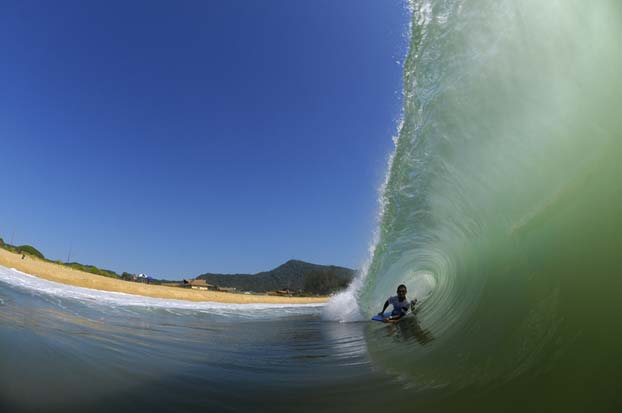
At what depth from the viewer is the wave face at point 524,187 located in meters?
2.09

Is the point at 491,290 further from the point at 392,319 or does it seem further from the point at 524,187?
the point at 392,319

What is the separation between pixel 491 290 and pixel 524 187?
1563 millimetres

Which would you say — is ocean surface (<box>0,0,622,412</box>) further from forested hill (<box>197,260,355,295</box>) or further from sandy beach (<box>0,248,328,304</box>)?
forested hill (<box>197,260,355,295</box>)

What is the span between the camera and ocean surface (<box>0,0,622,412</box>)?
2018 mm

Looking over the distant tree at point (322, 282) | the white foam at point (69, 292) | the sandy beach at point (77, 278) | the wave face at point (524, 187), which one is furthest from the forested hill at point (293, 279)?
the wave face at point (524, 187)

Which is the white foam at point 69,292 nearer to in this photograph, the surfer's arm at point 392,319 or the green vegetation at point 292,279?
the surfer's arm at point 392,319

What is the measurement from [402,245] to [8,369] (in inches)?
332

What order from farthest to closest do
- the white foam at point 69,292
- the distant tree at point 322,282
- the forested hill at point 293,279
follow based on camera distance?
the forested hill at point 293,279 → the distant tree at point 322,282 → the white foam at point 69,292

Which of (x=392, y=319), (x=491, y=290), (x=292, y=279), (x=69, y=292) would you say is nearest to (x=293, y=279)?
(x=292, y=279)

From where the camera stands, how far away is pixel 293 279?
128 meters

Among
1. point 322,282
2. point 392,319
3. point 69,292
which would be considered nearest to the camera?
point 392,319

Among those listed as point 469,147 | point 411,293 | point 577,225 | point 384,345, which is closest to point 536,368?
point 577,225

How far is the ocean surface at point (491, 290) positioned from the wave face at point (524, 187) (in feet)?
0.05

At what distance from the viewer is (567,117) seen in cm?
298
